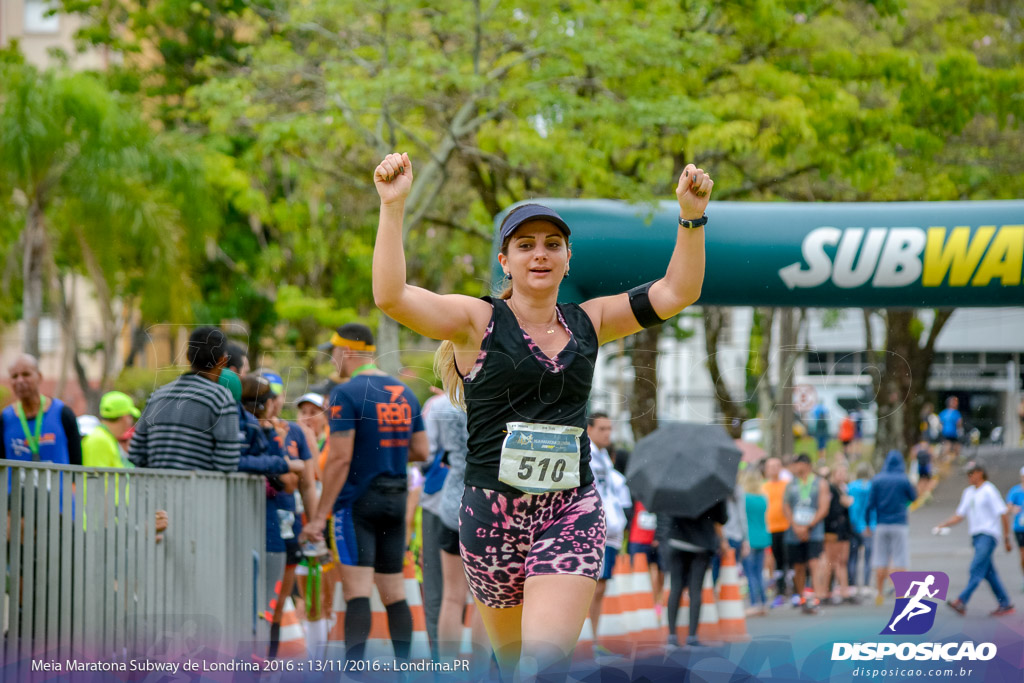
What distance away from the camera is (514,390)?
3506 mm

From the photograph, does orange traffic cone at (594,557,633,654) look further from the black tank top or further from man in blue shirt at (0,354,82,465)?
the black tank top

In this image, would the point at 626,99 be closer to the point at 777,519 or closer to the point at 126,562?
the point at 777,519

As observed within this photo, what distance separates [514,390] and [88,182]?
12564mm

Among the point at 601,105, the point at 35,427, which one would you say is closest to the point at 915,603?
the point at 35,427

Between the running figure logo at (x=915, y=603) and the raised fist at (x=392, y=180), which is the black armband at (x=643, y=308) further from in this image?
the running figure logo at (x=915, y=603)

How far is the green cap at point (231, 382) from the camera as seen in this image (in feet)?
18.8

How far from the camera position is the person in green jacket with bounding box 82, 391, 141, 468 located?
6441 millimetres

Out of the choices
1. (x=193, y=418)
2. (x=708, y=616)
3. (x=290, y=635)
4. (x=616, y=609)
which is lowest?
(x=708, y=616)

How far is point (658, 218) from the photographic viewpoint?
19.6ft

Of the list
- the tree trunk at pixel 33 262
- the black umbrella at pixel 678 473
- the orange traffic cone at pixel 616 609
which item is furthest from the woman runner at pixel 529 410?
the tree trunk at pixel 33 262

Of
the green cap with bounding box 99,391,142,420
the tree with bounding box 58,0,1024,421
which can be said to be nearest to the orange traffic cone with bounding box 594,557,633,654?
the green cap with bounding box 99,391,142,420

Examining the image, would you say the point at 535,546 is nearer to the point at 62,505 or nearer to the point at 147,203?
the point at 62,505

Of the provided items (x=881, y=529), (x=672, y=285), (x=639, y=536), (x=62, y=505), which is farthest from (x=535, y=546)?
(x=881, y=529)

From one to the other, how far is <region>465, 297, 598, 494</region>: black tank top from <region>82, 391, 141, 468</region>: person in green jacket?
3.34 metres
